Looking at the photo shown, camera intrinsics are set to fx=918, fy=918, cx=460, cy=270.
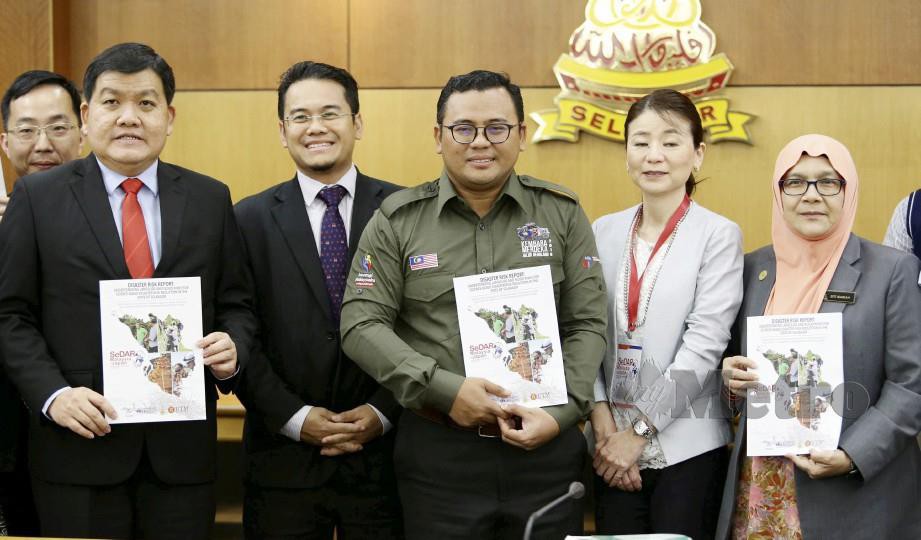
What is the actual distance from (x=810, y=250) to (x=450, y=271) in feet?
3.06

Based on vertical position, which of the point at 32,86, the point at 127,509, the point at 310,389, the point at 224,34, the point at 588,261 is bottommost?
the point at 127,509

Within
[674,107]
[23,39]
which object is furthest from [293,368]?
[23,39]

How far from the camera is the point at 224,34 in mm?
4465

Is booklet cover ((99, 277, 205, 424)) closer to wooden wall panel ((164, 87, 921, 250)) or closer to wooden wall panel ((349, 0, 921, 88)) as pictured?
wooden wall panel ((164, 87, 921, 250))

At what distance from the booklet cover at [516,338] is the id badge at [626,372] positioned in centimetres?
29

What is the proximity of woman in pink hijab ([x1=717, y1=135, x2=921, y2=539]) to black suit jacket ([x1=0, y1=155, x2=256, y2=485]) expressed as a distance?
1354 mm

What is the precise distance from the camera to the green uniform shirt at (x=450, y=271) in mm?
2254

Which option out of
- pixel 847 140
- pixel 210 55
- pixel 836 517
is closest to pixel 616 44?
pixel 847 140

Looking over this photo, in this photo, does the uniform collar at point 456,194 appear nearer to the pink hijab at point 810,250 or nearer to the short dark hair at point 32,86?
the pink hijab at point 810,250

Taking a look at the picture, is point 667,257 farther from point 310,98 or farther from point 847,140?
point 847,140

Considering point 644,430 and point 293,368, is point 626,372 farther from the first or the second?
point 293,368

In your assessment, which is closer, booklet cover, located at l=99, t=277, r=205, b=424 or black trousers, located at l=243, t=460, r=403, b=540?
booklet cover, located at l=99, t=277, r=205, b=424

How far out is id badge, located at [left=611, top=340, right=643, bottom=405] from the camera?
2.42 m

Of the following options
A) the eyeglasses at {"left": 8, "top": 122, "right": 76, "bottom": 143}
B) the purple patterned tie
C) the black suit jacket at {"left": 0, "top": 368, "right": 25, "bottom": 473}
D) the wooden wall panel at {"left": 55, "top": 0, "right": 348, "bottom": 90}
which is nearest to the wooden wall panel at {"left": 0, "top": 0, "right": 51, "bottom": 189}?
the wooden wall panel at {"left": 55, "top": 0, "right": 348, "bottom": 90}
